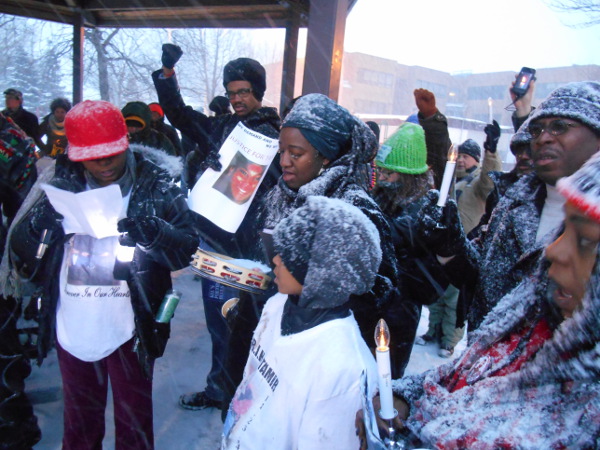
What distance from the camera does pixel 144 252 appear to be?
200 cm

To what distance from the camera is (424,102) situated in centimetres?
432

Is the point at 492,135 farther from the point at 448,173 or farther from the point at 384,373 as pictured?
the point at 384,373

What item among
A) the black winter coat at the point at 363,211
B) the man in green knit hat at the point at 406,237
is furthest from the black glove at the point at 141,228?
the man in green knit hat at the point at 406,237

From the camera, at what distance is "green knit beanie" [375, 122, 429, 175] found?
244cm

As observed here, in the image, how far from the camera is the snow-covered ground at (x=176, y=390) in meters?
2.77

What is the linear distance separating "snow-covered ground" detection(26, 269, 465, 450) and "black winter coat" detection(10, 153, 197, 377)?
94cm

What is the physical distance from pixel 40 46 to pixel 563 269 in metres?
9.34

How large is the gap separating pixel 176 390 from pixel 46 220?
1.86 metres

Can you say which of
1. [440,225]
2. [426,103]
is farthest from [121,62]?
[440,225]

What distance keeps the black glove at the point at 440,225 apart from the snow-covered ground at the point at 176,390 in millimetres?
2006

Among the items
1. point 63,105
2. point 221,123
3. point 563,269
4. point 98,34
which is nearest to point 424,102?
point 221,123

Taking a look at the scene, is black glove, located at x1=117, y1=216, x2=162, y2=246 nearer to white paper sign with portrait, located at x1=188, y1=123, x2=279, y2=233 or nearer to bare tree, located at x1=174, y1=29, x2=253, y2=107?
white paper sign with portrait, located at x1=188, y1=123, x2=279, y2=233

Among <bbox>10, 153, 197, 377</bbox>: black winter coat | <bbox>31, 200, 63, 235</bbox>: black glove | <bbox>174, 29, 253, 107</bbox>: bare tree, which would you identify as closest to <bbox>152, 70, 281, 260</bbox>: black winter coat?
<bbox>10, 153, 197, 377</bbox>: black winter coat

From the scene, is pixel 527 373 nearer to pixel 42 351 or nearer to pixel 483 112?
pixel 42 351
